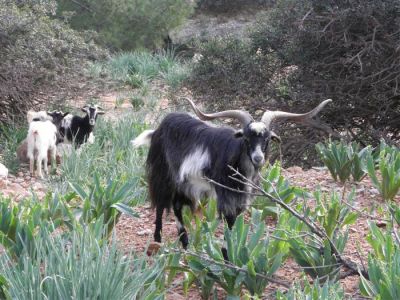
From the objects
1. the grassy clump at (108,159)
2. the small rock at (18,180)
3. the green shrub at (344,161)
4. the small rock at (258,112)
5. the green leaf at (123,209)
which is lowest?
the small rock at (18,180)

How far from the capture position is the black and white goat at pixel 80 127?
34.5 feet

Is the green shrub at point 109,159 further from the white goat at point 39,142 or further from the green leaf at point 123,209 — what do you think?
the green leaf at point 123,209

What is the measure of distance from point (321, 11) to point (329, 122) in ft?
5.17

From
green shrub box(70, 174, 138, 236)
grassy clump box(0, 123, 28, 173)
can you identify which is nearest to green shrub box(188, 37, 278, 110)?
grassy clump box(0, 123, 28, 173)

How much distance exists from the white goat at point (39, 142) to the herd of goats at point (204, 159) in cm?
372

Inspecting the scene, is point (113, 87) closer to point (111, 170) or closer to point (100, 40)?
point (100, 40)

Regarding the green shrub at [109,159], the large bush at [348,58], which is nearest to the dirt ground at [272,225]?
the green shrub at [109,159]

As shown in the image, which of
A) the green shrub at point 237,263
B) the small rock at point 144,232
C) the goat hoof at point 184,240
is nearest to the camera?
the green shrub at point 237,263

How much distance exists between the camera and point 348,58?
29.1ft

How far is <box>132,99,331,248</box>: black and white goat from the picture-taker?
529 cm

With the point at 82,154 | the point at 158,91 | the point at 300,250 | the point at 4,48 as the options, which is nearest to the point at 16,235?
the point at 300,250

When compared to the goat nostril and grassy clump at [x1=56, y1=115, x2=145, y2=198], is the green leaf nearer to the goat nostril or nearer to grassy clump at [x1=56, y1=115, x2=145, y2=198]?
the goat nostril

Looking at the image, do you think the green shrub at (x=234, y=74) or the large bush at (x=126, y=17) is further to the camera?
the large bush at (x=126, y=17)

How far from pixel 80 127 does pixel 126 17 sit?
8971mm
